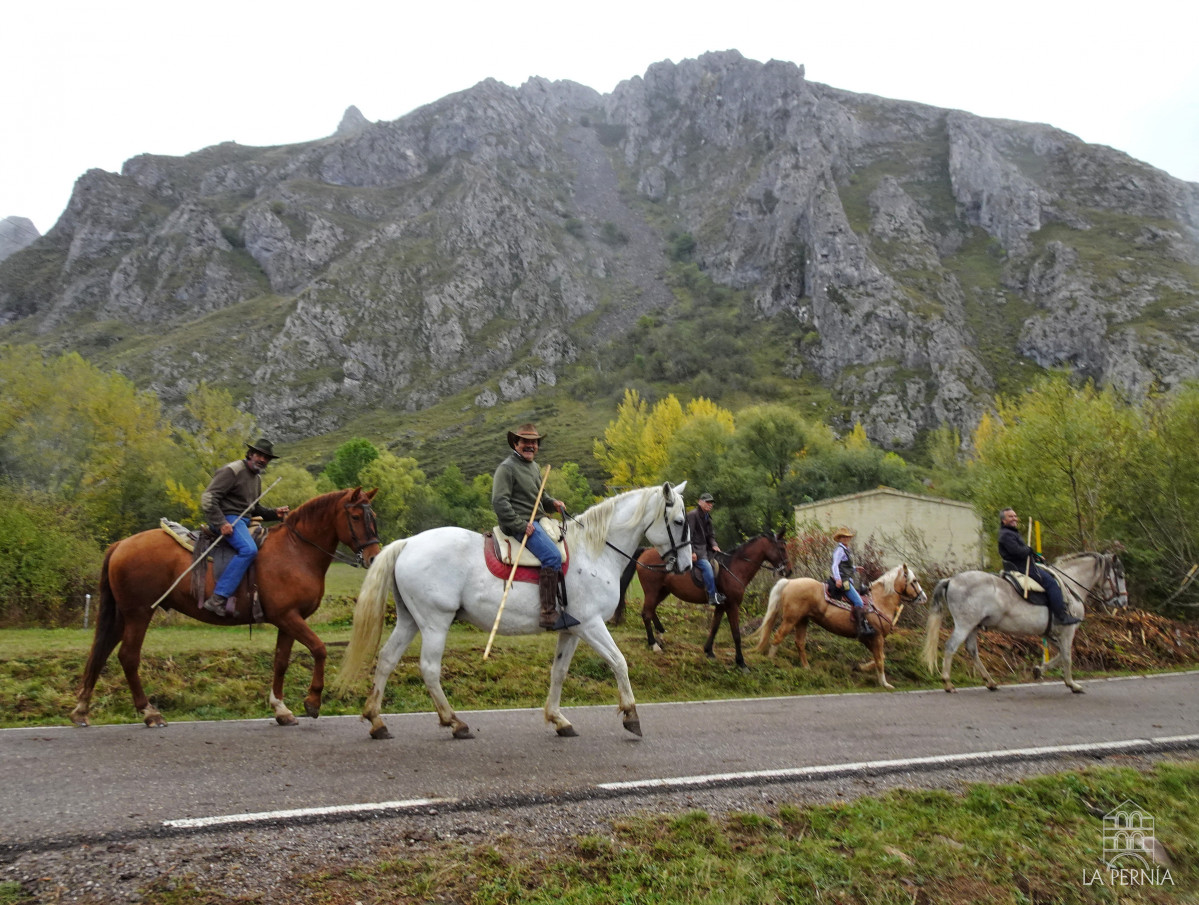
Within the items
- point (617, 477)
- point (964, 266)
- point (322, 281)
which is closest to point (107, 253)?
point (322, 281)

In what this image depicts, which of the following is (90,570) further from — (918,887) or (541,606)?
(918,887)

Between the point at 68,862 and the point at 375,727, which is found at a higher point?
the point at 68,862

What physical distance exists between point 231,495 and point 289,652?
2.22 m

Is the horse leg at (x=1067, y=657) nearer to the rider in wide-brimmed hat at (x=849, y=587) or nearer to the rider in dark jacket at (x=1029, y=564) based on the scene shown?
the rider in dark jacket at (x=1029, y=564)

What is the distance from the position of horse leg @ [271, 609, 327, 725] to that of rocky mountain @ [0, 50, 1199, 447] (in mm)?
117452

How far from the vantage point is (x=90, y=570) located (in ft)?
64.9

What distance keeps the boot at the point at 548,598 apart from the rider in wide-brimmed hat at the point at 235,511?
3414 millimetres

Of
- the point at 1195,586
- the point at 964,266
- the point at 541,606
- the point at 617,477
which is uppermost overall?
the point at 964,266

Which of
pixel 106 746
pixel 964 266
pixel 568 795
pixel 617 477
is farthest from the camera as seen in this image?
pixel 964 266

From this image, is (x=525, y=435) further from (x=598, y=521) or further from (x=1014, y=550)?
(x=1014, y=550)

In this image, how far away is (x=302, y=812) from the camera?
514cm

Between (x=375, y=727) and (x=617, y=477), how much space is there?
68.1m

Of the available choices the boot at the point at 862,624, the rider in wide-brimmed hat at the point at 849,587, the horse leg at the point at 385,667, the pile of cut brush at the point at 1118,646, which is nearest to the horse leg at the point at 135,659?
the horse leg at the point at 385,667

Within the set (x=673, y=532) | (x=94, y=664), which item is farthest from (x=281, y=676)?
(x=673, y=532)
